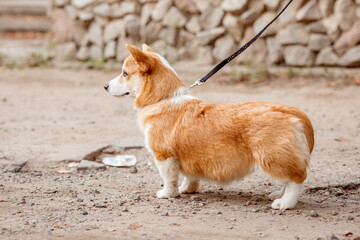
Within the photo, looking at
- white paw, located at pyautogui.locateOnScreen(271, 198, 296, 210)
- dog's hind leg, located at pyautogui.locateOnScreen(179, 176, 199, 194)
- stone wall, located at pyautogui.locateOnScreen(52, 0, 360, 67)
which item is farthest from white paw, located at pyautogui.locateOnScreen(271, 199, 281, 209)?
stone wall, located at pyautogui.locateOnScreen(52, 0, 360, 67)

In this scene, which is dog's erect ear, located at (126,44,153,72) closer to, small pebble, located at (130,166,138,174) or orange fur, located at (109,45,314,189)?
orange fur, located at (109,45,314,189)

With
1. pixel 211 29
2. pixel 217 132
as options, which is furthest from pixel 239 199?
pixel 211 29

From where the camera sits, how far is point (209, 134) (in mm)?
3529

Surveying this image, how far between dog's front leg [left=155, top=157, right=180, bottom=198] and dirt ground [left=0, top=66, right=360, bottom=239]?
7cm

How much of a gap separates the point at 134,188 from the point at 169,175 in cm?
53

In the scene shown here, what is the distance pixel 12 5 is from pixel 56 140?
28.6 ft

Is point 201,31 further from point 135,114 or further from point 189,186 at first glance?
point 189,186

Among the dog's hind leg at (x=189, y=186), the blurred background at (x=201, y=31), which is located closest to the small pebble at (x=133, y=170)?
the dog's hind leg at (x=189, y=186)

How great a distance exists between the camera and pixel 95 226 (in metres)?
3.22

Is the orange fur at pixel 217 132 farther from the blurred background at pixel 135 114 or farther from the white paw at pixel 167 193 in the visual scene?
the blurred background at pixel 135 114

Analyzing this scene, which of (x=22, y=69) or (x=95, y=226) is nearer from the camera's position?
(x=95, y=226)

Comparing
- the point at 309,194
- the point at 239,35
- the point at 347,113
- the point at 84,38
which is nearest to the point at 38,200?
the point at 309,194

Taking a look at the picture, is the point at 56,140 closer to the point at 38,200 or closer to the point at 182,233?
the point at 38,200

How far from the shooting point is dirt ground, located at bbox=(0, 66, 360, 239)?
3170mm
